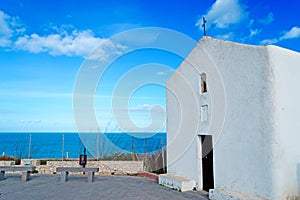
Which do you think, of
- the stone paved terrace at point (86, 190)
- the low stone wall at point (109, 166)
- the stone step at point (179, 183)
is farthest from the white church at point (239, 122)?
the low stone wall at point (109, 166)

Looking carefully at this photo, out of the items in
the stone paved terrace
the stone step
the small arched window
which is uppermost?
the small arched window

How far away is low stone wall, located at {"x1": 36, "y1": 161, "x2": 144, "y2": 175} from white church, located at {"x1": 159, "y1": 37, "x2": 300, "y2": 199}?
3.63 m

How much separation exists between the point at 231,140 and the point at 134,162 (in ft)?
24.0

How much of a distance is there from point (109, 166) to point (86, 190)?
4.89 meters

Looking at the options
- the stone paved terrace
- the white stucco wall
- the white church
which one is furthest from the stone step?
the white stucco wall

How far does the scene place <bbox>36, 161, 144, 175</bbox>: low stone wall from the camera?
13.5 metres

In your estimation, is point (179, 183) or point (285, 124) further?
point (179, 183)

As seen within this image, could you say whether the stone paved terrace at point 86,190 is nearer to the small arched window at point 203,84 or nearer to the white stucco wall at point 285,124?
the white stucco wall at point 285,124

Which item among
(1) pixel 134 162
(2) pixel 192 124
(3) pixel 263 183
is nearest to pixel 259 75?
(3) pixel 263 183

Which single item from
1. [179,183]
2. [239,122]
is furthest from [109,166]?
[239,122]

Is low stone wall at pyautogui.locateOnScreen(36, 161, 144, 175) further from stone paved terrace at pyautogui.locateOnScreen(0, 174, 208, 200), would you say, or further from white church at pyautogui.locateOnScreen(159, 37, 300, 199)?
white church at pyautogui.locateOnScreen(159, 37, 300, 199)

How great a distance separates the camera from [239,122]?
6.99 m

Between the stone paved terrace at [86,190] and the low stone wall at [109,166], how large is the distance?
2.63 metres

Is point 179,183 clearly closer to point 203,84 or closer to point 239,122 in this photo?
point 239,122
